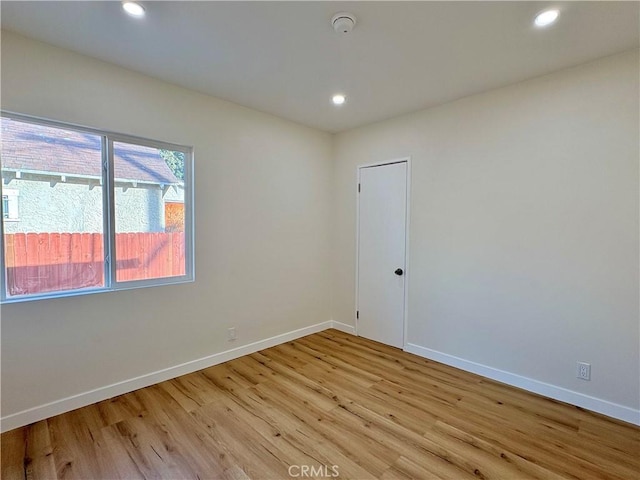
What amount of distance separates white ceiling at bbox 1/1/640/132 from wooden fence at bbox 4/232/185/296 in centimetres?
144

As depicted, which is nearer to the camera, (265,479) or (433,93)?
(265,479)

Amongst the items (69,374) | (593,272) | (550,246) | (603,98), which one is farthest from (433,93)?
(69,374)

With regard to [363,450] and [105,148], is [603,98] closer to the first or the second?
[363,450]

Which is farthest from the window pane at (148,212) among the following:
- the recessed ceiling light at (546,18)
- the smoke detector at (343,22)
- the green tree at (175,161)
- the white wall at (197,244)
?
the recessed ceiling light at (546,18)

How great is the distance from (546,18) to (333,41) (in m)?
1.33

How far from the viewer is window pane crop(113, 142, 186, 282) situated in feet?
8.86

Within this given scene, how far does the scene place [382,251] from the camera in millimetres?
3908

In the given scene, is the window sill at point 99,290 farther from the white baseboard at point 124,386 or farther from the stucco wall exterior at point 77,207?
the white baseboard at point 124,386

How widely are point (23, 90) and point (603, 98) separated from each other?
426 cm

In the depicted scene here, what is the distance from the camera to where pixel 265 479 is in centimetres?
179

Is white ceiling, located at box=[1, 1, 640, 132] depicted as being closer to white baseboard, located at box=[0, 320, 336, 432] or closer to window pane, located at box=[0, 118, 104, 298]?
window pane, located at box=[0, 118, 104, 298]

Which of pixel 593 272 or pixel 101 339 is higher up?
pixel 593 272

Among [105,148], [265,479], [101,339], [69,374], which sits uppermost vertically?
[105,148]

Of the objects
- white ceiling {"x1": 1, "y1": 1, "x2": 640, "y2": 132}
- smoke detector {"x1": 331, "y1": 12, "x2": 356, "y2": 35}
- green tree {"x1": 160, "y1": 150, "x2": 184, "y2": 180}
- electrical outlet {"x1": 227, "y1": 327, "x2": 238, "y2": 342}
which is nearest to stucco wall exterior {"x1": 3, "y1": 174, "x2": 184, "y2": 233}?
green tree {"x1": 160, "y1": 150, "x2": 184, "y2": 180}
